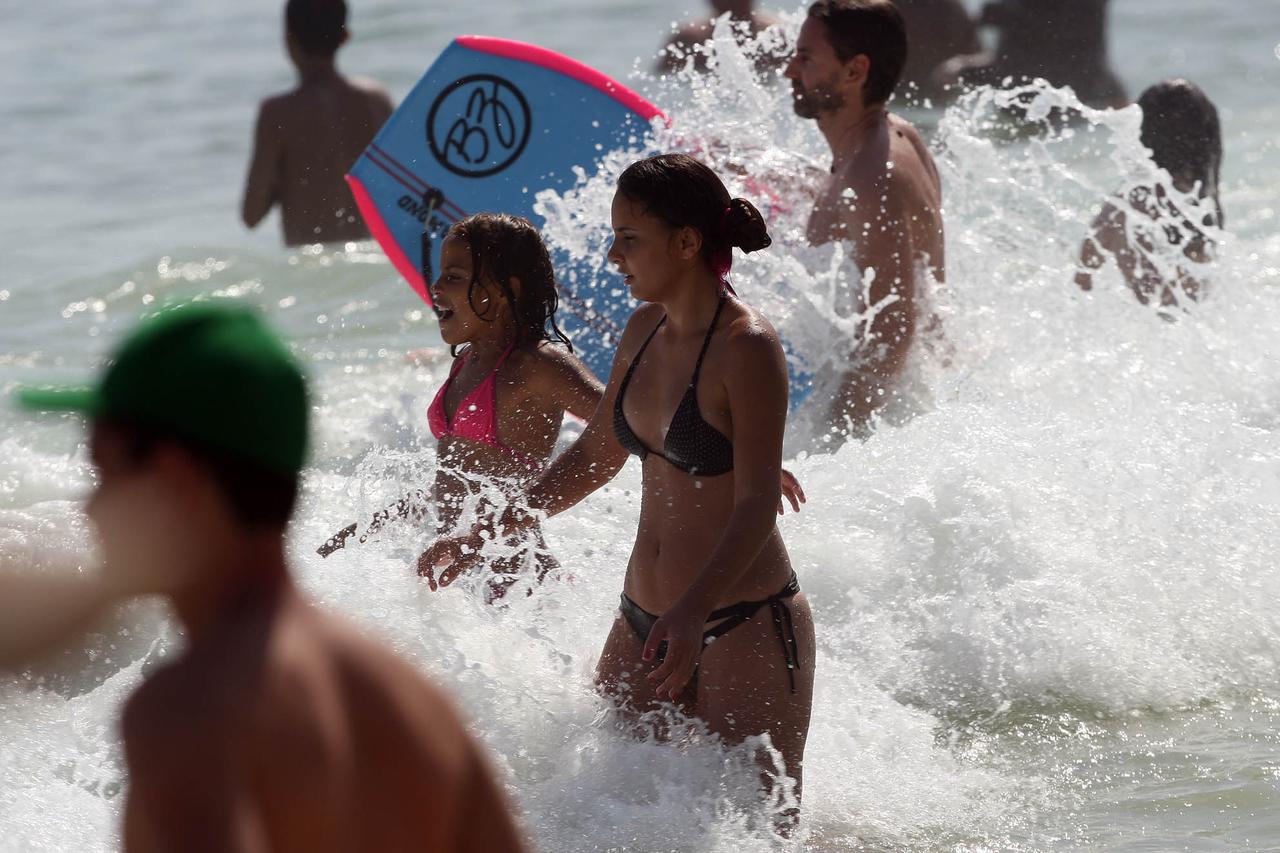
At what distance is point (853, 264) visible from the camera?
217 inches

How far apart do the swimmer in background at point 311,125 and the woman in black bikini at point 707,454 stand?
520 cm

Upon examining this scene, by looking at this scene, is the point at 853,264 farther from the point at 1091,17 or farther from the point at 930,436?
the point at 1091,17

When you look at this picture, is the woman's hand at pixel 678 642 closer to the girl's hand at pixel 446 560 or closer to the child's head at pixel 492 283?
the girl's hand at pixel 446 560

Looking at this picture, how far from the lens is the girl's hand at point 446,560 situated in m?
3.51

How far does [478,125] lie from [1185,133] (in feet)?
9.62

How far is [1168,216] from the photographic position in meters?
6.54

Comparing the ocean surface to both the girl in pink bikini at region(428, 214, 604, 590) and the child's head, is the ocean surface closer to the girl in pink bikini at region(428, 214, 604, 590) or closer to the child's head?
the girl in pink bikini at region(428, 214, 604, 590)

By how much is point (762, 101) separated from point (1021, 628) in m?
2.51

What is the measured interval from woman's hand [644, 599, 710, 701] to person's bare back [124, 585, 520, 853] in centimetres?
124

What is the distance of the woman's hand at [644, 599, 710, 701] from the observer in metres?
2.90

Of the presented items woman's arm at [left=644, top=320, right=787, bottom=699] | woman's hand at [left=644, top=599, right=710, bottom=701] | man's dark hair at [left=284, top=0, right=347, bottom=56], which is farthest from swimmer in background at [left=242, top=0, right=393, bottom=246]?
woman's hand at [left=644, top=599, right=710, bottom=701]

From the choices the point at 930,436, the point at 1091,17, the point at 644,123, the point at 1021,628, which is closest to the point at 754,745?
the point at 1021,628

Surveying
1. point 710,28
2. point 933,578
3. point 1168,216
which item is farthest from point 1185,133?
point 710,28

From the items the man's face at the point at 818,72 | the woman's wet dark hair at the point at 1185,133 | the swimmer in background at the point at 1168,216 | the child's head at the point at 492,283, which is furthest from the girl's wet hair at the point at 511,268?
the woman's wet dark hair at the point at 1185,133
